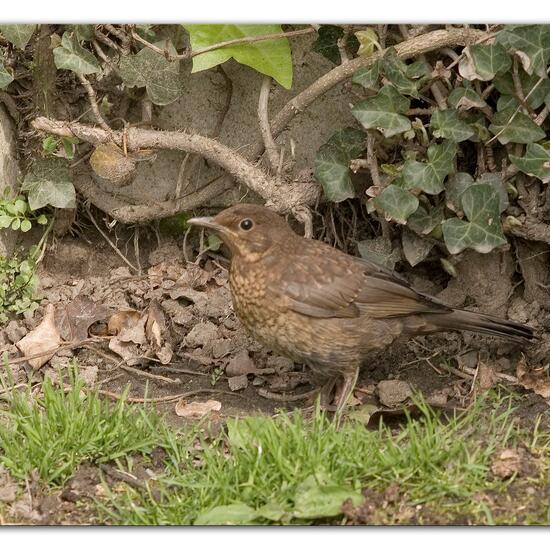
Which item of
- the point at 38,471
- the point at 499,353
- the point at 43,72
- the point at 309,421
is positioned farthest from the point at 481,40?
the point at 38,471

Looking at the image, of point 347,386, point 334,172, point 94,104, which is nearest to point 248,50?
point 334,172

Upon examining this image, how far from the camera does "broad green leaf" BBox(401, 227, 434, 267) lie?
17.9 feet

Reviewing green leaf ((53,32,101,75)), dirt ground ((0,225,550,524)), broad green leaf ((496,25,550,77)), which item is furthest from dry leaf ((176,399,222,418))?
broad green leaf ((496,25,550,77))

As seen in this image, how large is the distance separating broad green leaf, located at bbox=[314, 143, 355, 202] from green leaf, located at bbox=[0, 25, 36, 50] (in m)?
1.57

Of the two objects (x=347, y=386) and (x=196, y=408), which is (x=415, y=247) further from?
(x=196, y=408)

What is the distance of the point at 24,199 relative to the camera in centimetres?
584

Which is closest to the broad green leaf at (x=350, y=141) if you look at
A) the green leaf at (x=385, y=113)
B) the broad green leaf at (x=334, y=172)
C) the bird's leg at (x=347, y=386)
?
the broad green leaf at (x=334, y=172)

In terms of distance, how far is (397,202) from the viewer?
522cm

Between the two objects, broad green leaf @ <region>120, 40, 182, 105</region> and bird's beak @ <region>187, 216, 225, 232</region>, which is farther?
broad green leaf @ <region>120, 40, 182, 105</region>

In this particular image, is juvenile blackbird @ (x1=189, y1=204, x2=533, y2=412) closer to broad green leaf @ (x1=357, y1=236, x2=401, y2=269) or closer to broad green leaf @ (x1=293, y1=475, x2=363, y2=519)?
broad green leaf @ (x1=357, y1=236, x2=401, y2=269)

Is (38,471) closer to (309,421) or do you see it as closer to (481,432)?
(309,421)

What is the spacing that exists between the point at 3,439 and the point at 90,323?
1.26 metres

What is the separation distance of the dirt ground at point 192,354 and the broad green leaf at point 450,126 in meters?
0.97

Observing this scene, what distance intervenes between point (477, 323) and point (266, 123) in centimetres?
150
